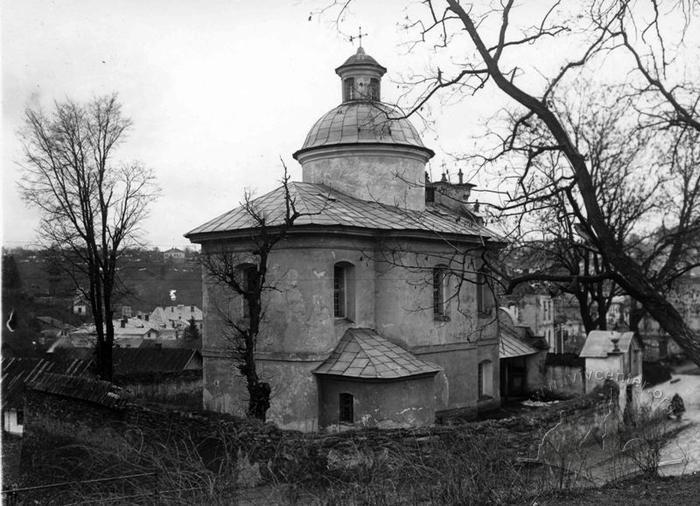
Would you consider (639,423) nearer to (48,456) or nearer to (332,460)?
(332,460)

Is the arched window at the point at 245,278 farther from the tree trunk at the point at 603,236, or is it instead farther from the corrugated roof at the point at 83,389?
the tree trunk at the point at 603,236

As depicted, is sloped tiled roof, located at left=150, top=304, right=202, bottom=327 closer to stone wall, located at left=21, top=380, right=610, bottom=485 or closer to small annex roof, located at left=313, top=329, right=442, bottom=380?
stone wall, located at left=21, top=380, right=610, bottom=485

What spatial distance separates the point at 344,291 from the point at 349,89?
7.55 m

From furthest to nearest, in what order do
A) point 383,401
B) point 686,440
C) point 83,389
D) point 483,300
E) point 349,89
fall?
point 483,300 < point 349,89 < point 686,440 < point 83,389 < point 383,401

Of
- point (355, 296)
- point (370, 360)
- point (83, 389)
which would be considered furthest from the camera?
point (355, 296)

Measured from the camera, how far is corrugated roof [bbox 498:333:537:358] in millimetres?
23906

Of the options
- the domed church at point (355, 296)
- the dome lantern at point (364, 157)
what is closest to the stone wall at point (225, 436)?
the domed church at point (355, 296)

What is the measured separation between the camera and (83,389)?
16047 millimetres

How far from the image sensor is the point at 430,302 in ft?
62.2

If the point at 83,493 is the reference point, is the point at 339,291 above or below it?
above

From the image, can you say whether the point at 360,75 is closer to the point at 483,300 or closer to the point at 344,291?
the point at 344,291

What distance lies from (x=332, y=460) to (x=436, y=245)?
878 cm

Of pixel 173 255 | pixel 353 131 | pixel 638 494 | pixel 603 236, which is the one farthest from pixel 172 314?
pixel 603 236

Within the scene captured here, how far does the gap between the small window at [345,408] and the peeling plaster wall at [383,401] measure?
0.08 m
